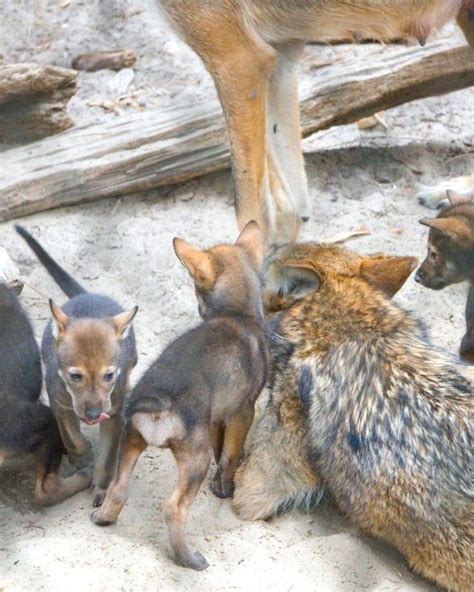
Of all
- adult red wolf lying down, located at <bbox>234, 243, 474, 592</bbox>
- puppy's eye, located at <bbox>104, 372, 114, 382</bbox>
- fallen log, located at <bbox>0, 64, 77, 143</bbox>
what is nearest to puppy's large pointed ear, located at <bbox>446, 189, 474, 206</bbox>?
adult red wolf lying down, located at <bbox>234, 243, 474, 592</bbox>

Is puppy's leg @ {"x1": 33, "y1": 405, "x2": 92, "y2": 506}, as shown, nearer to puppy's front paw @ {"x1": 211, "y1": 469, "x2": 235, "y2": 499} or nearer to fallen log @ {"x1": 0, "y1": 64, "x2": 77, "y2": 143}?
puppy's front paw @ {"x1": 211, "y1": 469, "x2": 235, "y2": 499}

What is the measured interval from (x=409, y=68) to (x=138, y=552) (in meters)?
4.37

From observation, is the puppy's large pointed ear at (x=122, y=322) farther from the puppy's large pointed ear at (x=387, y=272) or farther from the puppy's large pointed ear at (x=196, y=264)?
the puppy's large pointed ear at (x=387, y=272)

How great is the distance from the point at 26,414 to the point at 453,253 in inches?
101

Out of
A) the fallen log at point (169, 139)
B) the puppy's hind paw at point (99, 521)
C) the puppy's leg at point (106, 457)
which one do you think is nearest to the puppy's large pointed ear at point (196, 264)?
the puppy's leg at point (106, 457)

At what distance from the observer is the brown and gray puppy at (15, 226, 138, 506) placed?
4.53 meters

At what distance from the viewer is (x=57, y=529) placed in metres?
4.79

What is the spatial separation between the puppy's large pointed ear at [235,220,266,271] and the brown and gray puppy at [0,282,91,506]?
105cm

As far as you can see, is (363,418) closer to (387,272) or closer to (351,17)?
(387,272)

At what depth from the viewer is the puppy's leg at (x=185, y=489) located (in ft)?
14.6

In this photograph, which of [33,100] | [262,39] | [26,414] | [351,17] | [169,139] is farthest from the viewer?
[169,139]

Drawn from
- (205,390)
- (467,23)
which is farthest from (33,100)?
(205,390)

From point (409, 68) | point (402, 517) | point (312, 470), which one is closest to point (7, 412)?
point (312, 470)

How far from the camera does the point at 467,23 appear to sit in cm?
730
